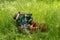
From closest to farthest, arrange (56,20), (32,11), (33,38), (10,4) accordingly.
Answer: (33,38) → (56,20) → (32,11) → (10,4)

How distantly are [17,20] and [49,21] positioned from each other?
2.05 feet

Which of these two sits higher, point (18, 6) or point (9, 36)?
point (18, 6)

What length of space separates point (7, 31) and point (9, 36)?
0.32 meters

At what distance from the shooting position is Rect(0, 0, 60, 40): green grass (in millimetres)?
4621

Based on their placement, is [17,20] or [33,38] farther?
[17,20]

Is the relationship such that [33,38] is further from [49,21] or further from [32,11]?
[32,11]

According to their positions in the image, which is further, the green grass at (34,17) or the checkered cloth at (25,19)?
the checkered cloth at (25,19)

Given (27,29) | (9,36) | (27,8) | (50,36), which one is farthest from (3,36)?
(27,8)

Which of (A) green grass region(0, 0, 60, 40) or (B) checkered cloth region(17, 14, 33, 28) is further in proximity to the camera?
(B) checkered cloth region(17, 14, 33, 28)

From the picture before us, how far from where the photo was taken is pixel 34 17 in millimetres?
5363

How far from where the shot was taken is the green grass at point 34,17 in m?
4.62

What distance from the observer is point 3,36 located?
4.74 metres

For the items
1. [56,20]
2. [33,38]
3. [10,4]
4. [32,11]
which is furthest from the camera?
[10,4]

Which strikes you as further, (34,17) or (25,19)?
(34,17)
